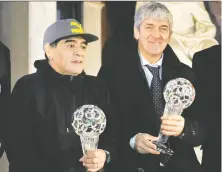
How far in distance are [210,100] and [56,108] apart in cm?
61

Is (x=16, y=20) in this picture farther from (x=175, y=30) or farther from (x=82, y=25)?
(x=175, y=30)

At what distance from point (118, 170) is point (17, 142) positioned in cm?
39

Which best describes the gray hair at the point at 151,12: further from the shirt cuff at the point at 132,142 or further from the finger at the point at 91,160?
the finger at the point at 91,160

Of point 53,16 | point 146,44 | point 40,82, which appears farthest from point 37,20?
point 146,44

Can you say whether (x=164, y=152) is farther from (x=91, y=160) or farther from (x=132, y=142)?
(x=91, y=160)

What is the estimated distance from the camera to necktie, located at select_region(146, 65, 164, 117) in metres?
1.89

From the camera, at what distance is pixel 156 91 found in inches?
74.8

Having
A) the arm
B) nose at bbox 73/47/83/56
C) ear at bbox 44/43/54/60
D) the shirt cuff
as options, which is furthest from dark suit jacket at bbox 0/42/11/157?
the shirt cuff

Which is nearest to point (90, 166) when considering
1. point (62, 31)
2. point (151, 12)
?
point (62, 31)

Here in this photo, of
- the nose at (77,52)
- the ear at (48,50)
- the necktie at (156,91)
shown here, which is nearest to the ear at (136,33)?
the necktie at (156,91)

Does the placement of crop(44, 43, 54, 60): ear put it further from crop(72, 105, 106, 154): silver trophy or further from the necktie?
the necktie

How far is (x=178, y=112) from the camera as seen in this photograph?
1.82 m

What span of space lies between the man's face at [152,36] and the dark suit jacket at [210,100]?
0.49ft

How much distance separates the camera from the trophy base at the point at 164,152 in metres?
1.84
